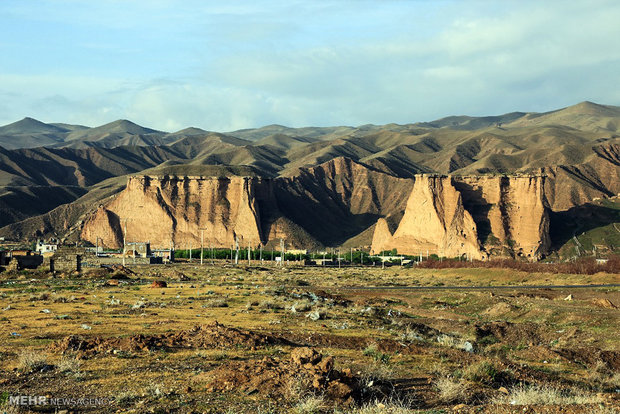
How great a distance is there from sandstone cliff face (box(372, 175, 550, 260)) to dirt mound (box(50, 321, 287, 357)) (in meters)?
119

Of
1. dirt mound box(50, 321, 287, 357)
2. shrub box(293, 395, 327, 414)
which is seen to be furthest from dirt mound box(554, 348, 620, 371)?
shrub box(293, 395, 327, 414)

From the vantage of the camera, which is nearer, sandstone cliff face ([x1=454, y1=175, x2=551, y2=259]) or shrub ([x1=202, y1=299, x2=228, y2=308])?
shrub ([x1=202, y1=299, x2=228, y2=308])

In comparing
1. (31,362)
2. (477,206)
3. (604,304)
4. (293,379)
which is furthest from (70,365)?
(477,206)

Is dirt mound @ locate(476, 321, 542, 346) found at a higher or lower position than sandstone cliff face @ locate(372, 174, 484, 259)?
lower

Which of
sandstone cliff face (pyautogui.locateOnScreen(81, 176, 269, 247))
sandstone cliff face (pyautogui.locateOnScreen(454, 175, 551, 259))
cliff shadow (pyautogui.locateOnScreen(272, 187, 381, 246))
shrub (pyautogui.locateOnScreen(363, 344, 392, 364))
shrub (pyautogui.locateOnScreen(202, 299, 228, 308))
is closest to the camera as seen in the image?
shrub (pyautogui.locateOnScreen(363, 344, 392, 364))

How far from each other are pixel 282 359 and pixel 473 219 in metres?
133

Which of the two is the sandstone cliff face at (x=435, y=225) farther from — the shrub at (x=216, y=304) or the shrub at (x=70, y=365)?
the shrub at (x=70, y=365)

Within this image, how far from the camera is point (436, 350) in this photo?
69.2ft

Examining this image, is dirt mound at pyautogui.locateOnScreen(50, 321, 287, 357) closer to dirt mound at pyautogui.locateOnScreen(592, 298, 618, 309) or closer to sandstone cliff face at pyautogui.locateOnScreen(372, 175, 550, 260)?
dirt mound at pyautogui.locateOnScreen(592, 298, 618, 309)

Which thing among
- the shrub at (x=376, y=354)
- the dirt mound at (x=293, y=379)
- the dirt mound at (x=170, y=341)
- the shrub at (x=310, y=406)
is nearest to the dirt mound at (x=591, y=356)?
the shrub at (x=376, y=354)

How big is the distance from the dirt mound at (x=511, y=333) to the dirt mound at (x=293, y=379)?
54.4 ft

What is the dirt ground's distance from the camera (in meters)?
13.4

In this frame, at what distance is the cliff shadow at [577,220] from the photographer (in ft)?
457

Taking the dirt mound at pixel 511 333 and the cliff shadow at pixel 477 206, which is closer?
the dirt mound at pixel 511 333
